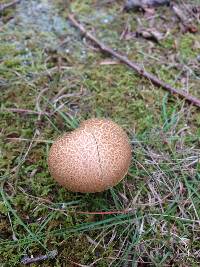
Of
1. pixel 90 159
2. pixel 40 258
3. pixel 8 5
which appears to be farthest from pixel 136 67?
pixel 40 258

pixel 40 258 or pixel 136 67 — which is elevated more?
pixel 136 67

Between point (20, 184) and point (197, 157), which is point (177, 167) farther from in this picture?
point (20, 184)

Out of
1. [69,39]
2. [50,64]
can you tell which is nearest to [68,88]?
[50,64]

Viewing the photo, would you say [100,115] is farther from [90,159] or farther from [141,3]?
[141,3]

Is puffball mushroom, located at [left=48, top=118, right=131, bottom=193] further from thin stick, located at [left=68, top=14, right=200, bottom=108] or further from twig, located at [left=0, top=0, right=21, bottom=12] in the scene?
twig, located at [left=0, top=0, right=21, bottom=12]

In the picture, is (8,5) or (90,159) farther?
(8,5)

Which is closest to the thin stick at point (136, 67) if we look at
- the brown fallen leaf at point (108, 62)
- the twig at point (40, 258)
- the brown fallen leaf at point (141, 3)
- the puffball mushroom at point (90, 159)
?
the brown fallen leaf at point (108, 62)
